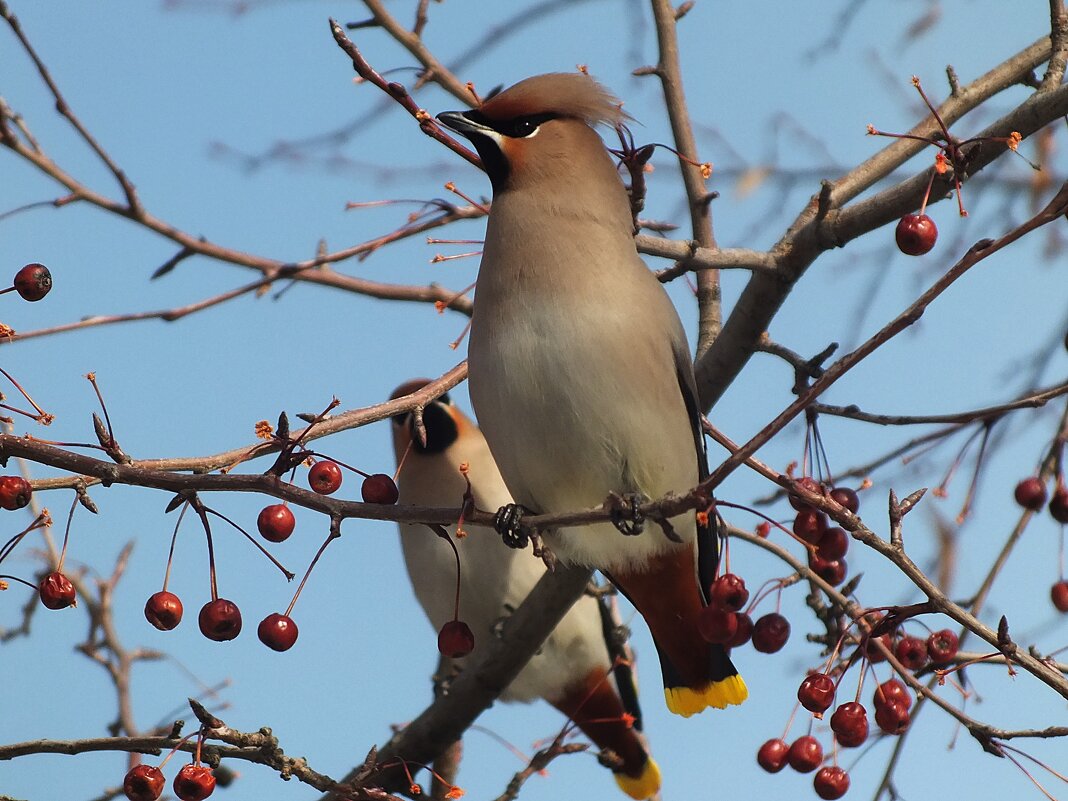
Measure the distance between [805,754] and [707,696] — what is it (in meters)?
0.57

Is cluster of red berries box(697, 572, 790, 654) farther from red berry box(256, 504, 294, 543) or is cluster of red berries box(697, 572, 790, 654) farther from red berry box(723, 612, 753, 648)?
red berry box(256, 504, 294, 543)

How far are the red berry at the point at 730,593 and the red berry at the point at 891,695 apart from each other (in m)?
0.39

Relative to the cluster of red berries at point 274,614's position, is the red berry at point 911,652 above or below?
above

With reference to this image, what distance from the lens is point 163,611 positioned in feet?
8.48

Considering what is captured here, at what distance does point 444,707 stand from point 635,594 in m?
0.98

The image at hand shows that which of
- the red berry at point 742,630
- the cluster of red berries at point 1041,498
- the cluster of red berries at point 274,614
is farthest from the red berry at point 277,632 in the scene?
the cluster of red berries at point 1041,498

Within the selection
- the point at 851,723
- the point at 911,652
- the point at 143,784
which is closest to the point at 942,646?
the point at 911,652

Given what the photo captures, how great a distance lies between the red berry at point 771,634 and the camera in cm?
329

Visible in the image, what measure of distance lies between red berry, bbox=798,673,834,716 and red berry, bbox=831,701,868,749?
0.03 metres

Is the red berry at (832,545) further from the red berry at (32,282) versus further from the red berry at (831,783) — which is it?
the red berry at (32,282)

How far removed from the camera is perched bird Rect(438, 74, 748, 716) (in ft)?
10.4

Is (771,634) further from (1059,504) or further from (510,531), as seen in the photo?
(1059,504)

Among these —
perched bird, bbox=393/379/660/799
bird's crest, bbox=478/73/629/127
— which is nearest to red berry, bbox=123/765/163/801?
bird's crest, bbox=478/73/629/127

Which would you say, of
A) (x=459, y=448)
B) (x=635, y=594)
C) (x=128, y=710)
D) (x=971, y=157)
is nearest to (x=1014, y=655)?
(x=971, y=157)
